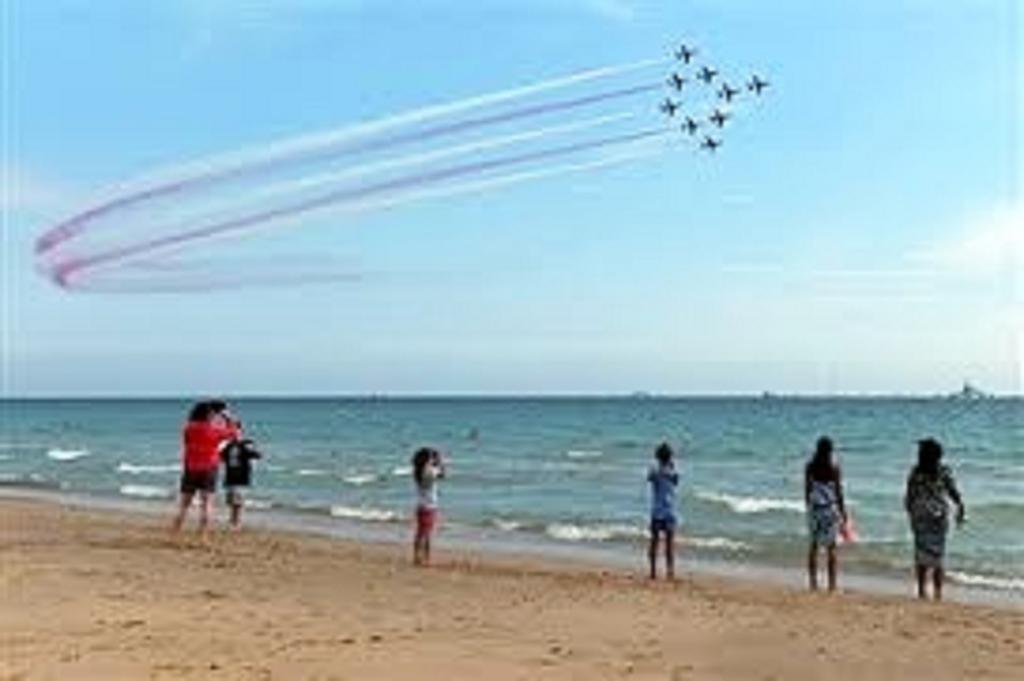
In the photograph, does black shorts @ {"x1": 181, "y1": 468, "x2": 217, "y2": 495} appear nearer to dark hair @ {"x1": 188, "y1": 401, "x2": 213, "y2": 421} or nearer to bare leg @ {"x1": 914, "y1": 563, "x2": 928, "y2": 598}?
dark hair @ {"x1": 188, "y1": 401, "x2": 213, "y2": 421}

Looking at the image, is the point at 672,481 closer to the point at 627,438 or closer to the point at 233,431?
the point at 233,431

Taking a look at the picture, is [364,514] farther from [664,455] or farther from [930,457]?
[930,457]

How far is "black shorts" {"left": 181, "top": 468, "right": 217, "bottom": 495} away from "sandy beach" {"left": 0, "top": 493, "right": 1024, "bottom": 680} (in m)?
0.94

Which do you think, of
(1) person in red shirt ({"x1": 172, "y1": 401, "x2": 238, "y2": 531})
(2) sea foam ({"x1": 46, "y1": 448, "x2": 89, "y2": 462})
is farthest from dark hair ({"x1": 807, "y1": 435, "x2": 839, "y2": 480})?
(2) sea foam ({"x1": 46, "y1": 448, "x2": 89, "y2": 462})

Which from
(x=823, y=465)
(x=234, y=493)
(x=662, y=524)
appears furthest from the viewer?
(x=234, y=493)

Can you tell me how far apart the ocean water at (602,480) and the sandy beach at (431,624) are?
6241 mm

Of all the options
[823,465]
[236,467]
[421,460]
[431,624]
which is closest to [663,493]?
[823,465]

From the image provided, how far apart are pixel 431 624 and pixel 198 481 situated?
831 cm

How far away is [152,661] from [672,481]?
28.7 ft

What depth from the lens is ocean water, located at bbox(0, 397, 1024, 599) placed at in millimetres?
27562

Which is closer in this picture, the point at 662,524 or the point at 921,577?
the point at 921,577

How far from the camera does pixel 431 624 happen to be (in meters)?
13.4

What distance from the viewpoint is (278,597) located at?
15000 mm

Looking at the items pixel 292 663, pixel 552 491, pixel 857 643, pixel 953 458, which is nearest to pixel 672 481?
pixel 857 643
